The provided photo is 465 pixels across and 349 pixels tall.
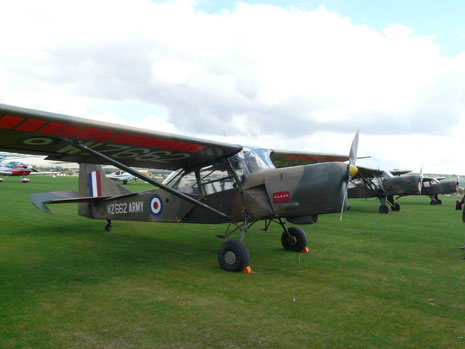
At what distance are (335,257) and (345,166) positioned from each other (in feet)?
7.52

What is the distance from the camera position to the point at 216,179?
6980mm

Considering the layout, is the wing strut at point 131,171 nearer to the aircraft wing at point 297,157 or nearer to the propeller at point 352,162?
the propeller at point 352,162

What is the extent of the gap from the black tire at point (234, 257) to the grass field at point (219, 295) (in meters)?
0.18

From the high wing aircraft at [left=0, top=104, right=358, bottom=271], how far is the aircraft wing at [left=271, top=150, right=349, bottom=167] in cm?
218

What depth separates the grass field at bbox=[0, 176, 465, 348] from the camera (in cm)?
335

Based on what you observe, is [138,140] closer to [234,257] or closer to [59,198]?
[234,257]

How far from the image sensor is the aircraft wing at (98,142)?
478 centimetres

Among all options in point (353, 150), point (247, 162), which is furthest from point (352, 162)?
point (247, 162)

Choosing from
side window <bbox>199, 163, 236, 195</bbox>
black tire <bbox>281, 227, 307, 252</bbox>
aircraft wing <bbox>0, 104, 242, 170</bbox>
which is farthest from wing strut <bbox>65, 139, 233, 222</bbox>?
black tire <bbox>281, 227, 307, 252</bbox>

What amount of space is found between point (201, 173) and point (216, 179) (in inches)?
18.3

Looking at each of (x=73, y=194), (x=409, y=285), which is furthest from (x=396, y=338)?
(x=73, y=194)

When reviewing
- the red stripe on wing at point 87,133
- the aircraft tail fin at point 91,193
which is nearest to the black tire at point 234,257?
the red stripe on wing at point 87,133

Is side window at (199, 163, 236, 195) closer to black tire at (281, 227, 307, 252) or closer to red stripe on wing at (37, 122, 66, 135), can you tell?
black tire at (281, 227, 307, 252)

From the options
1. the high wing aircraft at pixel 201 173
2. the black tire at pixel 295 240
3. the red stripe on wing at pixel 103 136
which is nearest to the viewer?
the high wing aircraft at pixel 201 173
